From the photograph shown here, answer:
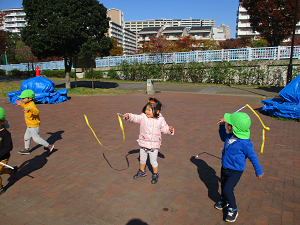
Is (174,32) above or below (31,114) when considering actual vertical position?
above

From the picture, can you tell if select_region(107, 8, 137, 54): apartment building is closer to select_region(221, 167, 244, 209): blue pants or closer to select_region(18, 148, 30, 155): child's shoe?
select_region(18, 148, 30, 155): child's shoe

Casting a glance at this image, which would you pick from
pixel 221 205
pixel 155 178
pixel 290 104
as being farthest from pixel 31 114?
pixel 290 104

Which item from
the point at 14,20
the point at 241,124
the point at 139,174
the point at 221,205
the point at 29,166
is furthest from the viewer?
the point at 14,20

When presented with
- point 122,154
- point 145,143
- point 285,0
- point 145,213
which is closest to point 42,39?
point 122,154

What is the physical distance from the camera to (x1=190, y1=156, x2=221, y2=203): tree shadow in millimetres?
3516

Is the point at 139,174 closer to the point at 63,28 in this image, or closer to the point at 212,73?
the point at 63,28

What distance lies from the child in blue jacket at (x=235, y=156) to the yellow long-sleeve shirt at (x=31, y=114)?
3.82 meters

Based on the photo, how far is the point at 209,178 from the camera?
4043mm

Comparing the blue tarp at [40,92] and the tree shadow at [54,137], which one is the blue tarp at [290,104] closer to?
the tree shadow at [54,137]

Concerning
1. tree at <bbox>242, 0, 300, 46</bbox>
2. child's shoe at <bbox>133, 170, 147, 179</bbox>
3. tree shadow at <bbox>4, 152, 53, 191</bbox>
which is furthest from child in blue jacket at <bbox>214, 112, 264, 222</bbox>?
tree at <bbox>242, 0, 300, 46</bbox>

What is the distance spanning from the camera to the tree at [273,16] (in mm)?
20756

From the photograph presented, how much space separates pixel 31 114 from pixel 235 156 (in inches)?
165

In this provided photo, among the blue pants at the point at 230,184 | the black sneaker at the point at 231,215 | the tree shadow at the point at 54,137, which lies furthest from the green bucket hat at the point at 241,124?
the tree shadow at the point at 54,137

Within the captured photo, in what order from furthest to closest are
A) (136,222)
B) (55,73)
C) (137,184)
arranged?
(55,73) < (137,184) < (136,222)
